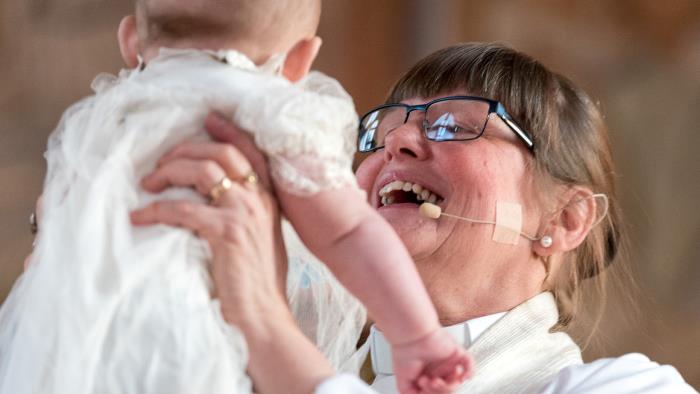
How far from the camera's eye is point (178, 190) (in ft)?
3.06

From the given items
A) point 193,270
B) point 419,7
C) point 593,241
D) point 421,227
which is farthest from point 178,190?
point 419,7

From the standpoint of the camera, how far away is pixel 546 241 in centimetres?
162

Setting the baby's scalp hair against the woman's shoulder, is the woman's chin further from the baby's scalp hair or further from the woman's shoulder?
the baby's scalp hair

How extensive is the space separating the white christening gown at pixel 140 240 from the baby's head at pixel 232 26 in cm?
2

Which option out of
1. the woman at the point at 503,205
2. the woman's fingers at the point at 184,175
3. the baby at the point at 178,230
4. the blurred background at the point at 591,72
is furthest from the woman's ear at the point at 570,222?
the blurred background at the point at 591,72

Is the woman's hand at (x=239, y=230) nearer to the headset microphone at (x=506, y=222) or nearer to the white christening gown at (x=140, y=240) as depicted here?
the white christening gown at (x=140, y=240)

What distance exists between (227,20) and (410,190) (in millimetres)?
736

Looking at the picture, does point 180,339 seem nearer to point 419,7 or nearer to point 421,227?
point 421,227

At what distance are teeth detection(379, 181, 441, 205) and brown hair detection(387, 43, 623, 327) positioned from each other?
18cm

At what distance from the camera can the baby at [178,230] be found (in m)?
0.85

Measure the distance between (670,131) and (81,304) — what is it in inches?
94.3

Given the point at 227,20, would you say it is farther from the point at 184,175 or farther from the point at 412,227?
the point at 412,227

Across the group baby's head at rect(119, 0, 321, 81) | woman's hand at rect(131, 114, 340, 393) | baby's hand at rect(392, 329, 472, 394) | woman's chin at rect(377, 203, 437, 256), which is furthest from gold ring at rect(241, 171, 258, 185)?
woman's chin at rect(377, 203, 437, 256)

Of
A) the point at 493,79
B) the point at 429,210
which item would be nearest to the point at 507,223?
the point at 429,210
